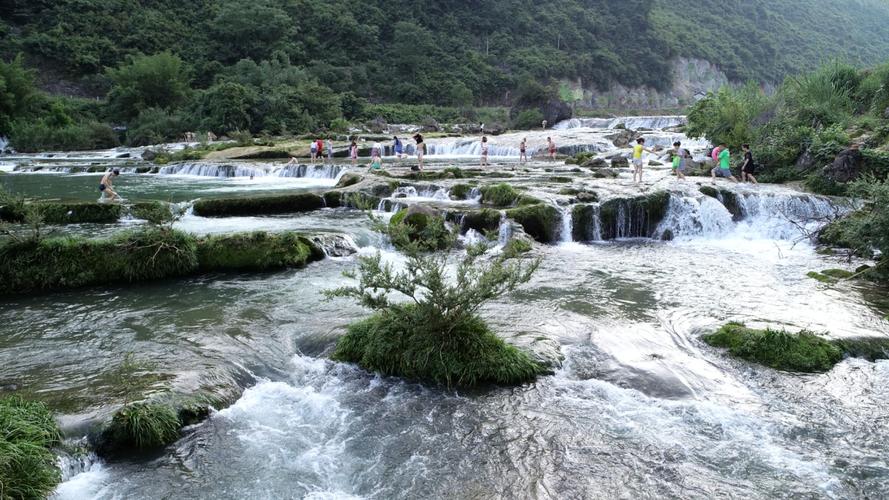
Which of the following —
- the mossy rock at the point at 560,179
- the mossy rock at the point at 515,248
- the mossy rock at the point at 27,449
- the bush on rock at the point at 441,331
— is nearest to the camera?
the mossy rock at the point at 27,449

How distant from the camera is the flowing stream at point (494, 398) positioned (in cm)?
455

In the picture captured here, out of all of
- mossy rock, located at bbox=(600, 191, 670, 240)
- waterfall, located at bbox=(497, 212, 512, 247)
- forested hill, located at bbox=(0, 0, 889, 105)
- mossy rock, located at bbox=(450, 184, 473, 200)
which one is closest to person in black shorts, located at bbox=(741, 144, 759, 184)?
mossy rock, located at bbox=(600, 191, 670, 240)

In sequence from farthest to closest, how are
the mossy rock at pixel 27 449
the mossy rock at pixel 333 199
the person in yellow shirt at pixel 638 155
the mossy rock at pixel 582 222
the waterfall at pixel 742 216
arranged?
1. the person in yellow shirt at pixel 638 155
2. the mossy rock at pixel 333 199
3. the waterfall at pixel 742 216
4. the mossy rock at pixel 582 222
5. the mossy rock at pixel 27 449

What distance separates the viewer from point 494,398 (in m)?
5.86

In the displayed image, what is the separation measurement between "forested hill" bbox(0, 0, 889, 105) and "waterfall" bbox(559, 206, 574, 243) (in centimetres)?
5011

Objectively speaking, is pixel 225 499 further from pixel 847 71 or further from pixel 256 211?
pixel 847 71

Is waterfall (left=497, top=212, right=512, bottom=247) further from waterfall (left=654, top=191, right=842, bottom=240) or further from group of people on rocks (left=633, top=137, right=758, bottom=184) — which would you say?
group of people on rocks (left=633, top=137, right=758, bottom=184)

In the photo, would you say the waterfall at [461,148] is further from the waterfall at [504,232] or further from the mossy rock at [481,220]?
the waterfall at [504,232]

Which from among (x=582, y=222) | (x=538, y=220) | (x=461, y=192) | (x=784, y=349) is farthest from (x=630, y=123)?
(x=784, y=349)

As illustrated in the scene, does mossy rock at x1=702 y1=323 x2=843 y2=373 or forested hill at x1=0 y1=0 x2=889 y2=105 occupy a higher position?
forested hill at x1=0 y1=0 x2=889 y2=105

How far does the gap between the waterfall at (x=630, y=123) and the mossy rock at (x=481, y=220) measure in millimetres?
38662

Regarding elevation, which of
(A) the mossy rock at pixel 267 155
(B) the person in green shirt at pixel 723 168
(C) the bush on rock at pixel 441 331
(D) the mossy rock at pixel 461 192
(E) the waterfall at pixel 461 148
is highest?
(E) the waterfall at pixel 461 148

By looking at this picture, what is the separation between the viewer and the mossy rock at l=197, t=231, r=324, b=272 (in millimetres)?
10797

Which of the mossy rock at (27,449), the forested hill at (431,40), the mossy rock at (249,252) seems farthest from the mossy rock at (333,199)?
the forested hill at (431,40)
